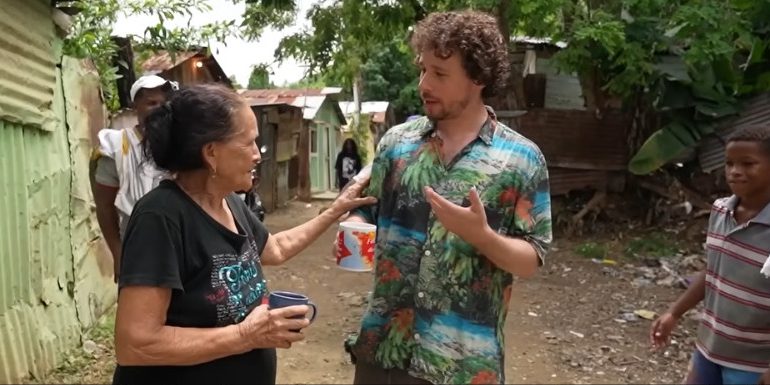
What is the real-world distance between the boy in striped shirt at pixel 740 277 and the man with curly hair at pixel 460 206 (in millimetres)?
1064

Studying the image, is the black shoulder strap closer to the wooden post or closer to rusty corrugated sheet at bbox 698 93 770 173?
rusty corrugated sheet at bbox 698 93 770 173

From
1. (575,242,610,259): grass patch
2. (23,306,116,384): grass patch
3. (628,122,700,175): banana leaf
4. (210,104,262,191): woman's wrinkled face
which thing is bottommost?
(575,242,610,259): grass patch

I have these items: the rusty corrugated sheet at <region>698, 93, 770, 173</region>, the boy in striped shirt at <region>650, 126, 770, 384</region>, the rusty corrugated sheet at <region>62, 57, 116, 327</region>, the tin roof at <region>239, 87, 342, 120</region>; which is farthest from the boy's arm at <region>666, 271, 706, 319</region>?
the tin roof at <region>239, 87, 342, 120</region>

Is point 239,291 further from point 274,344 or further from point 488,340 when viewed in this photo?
point 488,340

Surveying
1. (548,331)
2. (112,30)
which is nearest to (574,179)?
(548,331)

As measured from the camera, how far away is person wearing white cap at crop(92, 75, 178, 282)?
11.1ft

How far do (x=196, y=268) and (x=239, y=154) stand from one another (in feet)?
1.03

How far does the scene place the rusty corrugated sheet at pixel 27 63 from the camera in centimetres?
369

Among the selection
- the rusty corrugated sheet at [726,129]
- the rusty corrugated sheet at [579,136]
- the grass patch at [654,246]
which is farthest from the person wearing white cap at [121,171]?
the rusty corrugated sheet at [579,136]

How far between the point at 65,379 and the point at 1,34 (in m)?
2.13

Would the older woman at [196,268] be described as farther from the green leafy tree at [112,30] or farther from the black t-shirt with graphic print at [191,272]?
the green leafy tree at [112,30]

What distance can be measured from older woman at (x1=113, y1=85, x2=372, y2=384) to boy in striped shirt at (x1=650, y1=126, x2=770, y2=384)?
184cm

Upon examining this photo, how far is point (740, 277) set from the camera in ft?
8.61

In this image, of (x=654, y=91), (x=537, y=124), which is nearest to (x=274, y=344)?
(x=654, y=91)
